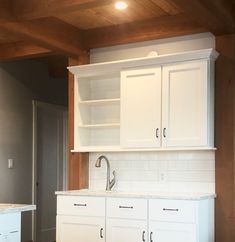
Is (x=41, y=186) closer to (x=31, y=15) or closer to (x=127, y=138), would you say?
(x=127, y=138)

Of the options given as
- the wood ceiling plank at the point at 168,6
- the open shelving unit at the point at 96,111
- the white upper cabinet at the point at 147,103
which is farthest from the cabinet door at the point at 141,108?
the wood ceiling plank at the point at 168,6

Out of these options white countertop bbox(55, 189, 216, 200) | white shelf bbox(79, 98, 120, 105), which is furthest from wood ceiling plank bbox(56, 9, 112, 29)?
white countertop bbox(55, 189, 216, 200)

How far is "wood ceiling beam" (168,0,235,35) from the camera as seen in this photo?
143 inches

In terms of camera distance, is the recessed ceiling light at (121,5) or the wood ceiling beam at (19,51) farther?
the wood ceiling beam at (19,51)

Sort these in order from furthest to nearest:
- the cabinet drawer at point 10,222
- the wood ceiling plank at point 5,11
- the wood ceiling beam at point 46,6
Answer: the wood ceiling plank at point 5,11 → the wood ceiling beam at point 46,6 → the cabinet drawer at point 10,222

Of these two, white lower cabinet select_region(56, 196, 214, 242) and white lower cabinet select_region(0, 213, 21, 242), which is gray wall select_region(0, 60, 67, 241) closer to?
white lower cabinet select_region(56, 196, 214, 242)

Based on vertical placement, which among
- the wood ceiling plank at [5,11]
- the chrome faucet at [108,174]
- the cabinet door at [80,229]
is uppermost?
the wood ceiling plank at [5,11]

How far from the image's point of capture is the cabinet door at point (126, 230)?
14.3 feet

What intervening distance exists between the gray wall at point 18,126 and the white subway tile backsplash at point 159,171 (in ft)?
4.42

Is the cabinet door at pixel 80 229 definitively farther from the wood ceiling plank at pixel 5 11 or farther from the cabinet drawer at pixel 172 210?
the wood ceiling plank at pixel 5 11

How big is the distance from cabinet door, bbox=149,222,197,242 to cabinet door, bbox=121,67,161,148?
808mm

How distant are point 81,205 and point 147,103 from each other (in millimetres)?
1210

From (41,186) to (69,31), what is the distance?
8.89 feet

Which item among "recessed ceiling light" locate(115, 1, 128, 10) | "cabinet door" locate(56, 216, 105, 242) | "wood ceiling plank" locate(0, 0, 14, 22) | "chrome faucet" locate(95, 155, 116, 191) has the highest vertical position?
"recessed ceiling light" locate(115, 1, 128, 10)
